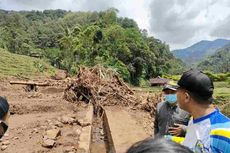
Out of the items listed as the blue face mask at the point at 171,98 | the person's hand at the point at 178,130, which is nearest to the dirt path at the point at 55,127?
the blue face mask at the point at 171,98

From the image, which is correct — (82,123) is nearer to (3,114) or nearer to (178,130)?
(178,130)

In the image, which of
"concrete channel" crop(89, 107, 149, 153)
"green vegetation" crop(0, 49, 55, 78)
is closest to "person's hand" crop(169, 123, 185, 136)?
"concrete channel" crop(89, 107, 149, 153)

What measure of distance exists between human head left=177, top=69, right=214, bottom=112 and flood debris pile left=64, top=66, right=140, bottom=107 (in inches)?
509

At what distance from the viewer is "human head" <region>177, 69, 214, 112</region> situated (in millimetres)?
2910

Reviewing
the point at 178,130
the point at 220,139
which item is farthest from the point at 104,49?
the point at 220,139

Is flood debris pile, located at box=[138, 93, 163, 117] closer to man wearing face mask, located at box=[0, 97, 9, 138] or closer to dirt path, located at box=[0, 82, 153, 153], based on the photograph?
dirt path, located at box=[0, 82, 153, 153]

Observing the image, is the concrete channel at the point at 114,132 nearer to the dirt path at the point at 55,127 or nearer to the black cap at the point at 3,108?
the dirt path at the point at 55,127

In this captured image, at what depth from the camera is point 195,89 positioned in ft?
9.59

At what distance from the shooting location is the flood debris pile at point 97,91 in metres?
16.2

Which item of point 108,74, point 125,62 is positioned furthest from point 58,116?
point 125,62

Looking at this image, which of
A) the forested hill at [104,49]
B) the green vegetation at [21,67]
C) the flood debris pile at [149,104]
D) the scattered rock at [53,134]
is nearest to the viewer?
the scattered rock at [53,134]

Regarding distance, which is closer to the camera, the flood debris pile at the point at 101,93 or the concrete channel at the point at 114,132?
→ the concrete channel at the point at 114,132

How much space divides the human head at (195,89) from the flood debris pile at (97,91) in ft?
42.4

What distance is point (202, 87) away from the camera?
9.53 ft
